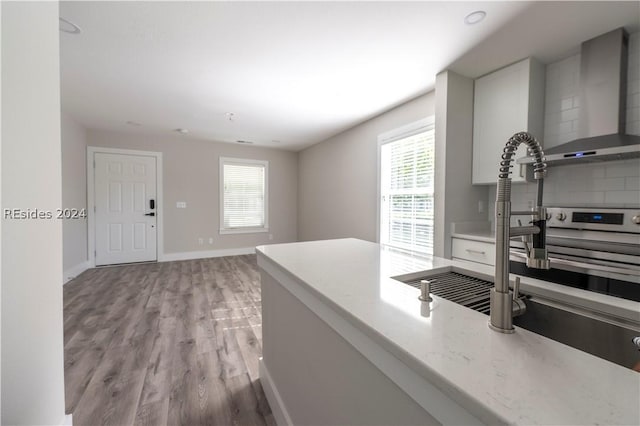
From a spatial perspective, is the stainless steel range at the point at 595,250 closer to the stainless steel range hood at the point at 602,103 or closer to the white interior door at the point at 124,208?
the stainless steel range hood at the point at 602,103

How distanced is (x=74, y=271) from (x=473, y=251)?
5446 millimetres

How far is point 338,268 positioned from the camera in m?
1.16

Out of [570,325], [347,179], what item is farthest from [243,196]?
[570,325]

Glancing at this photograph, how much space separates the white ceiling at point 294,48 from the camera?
5.75ft

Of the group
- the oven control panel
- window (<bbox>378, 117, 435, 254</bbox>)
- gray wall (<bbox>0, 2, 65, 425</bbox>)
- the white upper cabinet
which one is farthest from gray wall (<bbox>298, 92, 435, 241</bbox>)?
gray wall (<bbox>0, 2, 65, 425</bbox>)

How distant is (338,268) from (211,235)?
16.6 feet

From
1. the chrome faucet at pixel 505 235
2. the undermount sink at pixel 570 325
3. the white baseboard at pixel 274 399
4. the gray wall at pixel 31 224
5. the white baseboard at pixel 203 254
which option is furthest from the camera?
the white baseboard at pixel 203 254


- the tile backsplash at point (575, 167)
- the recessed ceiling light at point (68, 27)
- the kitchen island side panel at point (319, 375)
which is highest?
the recessed ceiling light at point (68, 27)

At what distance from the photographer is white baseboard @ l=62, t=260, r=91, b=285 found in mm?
3848

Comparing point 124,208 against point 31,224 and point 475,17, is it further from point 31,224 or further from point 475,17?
point 475,17

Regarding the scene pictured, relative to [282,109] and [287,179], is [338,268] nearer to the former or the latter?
[282,109]

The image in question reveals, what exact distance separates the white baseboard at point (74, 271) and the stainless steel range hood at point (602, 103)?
18.5ft

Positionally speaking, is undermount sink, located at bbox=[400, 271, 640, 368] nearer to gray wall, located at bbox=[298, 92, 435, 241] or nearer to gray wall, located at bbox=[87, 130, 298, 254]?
gray wall, located at bbox=[298, 92, 435, 241]

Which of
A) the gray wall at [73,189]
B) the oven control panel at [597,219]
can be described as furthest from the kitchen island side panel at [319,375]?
the gray wall at [73,189]
